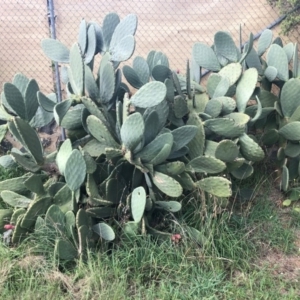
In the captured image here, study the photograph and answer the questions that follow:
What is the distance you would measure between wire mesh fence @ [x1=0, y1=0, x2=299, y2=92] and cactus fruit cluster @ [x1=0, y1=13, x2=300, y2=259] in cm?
127

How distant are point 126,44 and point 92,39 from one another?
11.2 inches

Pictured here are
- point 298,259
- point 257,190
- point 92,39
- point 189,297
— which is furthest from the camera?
point 257,190

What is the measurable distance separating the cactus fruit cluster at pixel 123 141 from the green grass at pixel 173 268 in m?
0.14

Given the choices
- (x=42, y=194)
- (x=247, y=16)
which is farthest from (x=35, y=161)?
(x=247, y=16)

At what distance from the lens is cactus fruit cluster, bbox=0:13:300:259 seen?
3.46m

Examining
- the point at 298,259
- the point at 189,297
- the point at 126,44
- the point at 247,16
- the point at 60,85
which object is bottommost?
the point at 298,259

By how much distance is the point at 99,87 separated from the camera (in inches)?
149

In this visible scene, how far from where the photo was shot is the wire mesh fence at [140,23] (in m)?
5.41

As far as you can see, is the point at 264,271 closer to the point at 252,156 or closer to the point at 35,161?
the point at 252,156

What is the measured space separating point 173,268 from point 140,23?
10.0 feet

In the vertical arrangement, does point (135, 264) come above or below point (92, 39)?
below

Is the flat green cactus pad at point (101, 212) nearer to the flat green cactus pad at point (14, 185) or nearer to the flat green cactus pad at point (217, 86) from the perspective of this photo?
the flat green cactus pad at point (14, 185)

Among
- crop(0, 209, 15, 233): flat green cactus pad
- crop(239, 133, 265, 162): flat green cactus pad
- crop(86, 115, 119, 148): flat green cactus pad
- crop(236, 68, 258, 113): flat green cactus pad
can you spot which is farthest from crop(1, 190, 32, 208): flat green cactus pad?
crop(236, 68, 258, 113): flat green cactus pad

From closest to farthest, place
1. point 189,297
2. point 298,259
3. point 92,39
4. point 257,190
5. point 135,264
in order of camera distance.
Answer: point 189,297
point 135,264
point 298,259
point 92,39
point 257,190
